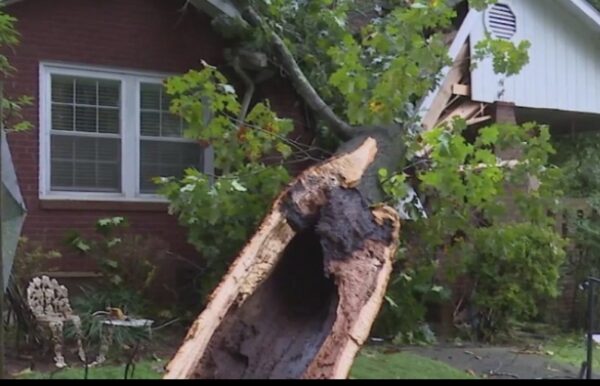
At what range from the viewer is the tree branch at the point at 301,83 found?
358 inches

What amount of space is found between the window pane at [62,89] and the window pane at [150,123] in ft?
2.87

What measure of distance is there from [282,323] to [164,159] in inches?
210

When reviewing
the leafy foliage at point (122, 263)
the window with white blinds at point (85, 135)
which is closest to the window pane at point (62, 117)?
A: the window with white blinds at point (85, 135)

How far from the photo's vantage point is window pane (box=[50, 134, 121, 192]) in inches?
401

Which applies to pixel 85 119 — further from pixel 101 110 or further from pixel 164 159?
pixel 164 159

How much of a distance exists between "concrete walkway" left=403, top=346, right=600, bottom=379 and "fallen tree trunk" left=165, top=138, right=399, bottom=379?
2.96 meters

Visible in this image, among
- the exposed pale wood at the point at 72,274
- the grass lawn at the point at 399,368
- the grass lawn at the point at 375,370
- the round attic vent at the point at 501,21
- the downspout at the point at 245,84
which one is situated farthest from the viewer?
the round attic vent at the point at 501,21

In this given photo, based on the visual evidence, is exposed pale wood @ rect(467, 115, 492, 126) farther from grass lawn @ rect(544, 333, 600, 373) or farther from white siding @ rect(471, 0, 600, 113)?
grass lawn @ rect(544, 333, 600, 373)

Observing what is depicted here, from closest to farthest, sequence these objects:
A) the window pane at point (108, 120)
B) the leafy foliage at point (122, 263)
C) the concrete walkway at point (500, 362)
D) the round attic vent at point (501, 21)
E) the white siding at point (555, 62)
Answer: the concrete walkway at point (500, 362) → the leafy foliage at point (122, 263) → the window pane at point (108, 120) → the round attic vent at point (501, 21) → the white siding at point (555, 62)

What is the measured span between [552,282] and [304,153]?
3.25 meters

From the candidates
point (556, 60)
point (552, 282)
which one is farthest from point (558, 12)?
point (552, 282)

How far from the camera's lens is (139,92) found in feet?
34.9

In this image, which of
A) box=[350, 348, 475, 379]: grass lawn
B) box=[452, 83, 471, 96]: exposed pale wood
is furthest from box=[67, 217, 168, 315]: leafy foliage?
box=[452, 83, 471, 96]: exposed pale wood

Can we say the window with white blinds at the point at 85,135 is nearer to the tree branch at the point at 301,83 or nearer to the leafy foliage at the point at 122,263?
the leafy foliage at the point at 122,263
